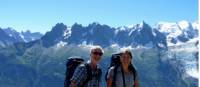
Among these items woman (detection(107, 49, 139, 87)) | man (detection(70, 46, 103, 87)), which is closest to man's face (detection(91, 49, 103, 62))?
man (detection(70, 46, 103, 87))

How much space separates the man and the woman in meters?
0.34

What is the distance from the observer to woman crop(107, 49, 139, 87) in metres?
12.3

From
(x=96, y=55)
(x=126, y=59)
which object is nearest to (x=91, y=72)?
(x=96, y=55)

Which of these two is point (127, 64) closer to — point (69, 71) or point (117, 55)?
point (117, 55)

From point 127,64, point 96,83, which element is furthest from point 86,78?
point 127,64

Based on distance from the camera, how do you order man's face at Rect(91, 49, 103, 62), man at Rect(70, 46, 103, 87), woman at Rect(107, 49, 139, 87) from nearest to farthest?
1. man at Rect(70, 46, 103, 87)
2. man's face at Rect(91, 49, 103, 62)
3. woman at Rect(107, 49, 139, 87)

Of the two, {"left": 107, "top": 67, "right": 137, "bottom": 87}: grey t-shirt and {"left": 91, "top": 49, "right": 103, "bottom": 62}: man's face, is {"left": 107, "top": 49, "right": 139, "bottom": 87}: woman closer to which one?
{"left": 107, "top": 67, "right": 137, "bottom": 87}: grey t-shirt

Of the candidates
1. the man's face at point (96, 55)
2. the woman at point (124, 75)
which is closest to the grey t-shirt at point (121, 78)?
the woman at point (124, 75)

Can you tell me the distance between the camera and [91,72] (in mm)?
12156

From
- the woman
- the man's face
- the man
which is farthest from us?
the woman

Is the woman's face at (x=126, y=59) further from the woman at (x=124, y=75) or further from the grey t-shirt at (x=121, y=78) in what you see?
the grey t-shirt at (x=121, y=78)

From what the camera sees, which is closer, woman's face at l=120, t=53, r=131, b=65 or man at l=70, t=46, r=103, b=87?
man at l=70, t=46, r=103, b=87

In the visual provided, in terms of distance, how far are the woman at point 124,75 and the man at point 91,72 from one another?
1.11ft

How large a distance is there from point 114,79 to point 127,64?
47 centimetres
